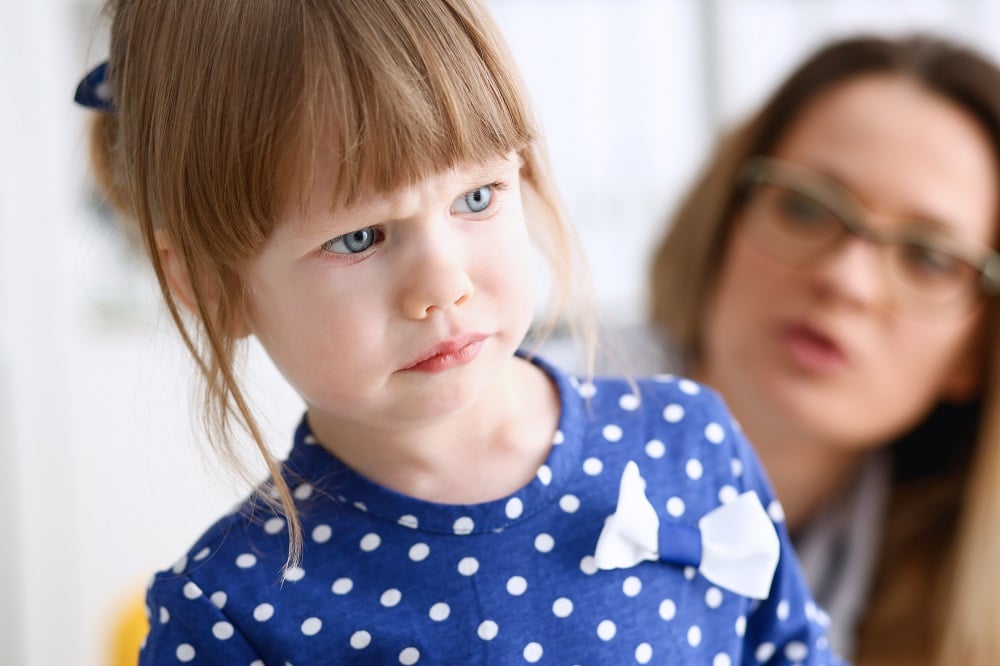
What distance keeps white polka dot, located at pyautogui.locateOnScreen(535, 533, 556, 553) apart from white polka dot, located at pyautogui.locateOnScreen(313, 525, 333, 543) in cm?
12

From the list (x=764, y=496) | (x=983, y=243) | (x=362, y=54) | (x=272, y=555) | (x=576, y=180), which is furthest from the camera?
(x=576, y=180)

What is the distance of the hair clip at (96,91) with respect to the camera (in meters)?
0.60

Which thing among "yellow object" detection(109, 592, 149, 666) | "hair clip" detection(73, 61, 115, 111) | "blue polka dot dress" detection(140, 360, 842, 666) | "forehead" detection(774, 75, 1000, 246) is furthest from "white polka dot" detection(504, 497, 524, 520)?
"forehead" detection(774, 75, 1000, 246)

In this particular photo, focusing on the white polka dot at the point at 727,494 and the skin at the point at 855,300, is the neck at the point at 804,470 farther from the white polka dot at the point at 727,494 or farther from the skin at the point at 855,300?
the white polka dot at the point at 727,494

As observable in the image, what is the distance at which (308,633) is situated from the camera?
23.0 inches

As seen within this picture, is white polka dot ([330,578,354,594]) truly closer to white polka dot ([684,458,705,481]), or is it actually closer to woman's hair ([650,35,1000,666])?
white polka dot ([684,458,705,481])

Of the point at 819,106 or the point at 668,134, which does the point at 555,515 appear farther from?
the point at 668,134

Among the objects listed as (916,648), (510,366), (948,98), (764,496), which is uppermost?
(948,98)

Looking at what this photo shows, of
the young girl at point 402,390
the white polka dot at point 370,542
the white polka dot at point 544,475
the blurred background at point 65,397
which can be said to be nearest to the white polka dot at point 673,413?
the young girl at point 402,390

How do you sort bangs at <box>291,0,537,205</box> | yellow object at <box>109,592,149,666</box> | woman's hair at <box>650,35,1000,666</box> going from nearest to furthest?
bangs at <box>291,0,537,205</box>, yellow object at <box>109,592,149,666</box>, woman's hair at <box>650,35,1000,666</box>

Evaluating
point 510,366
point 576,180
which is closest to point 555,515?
point 510,366

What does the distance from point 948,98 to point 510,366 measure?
850mm

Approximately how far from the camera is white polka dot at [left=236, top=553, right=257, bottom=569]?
0.60 meters

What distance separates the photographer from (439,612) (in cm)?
59
